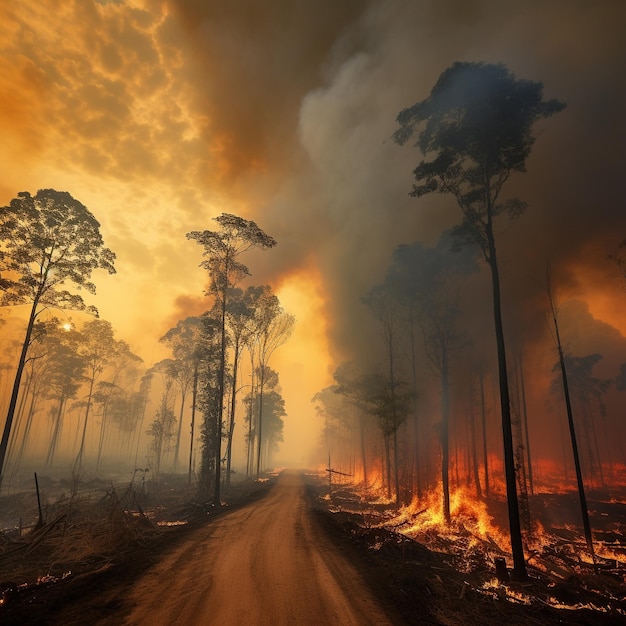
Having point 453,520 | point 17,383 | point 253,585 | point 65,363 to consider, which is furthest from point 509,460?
point 65,363

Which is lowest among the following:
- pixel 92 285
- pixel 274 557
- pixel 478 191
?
pixel 274 557

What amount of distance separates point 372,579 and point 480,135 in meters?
16.2

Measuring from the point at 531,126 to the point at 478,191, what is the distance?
3.01 m

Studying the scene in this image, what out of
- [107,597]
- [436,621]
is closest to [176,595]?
[107,597]

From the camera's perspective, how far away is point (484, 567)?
1154 centimetres

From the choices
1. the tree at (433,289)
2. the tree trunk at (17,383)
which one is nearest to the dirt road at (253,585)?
the tree trunk at (17,383)

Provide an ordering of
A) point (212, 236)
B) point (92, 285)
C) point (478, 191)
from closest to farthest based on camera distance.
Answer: point (478, 191)
point (92, 285)
point (212, 236)

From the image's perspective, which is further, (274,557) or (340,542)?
(340,542)

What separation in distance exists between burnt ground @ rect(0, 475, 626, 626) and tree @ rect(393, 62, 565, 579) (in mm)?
5205

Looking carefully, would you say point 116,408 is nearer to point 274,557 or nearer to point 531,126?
point 274,557

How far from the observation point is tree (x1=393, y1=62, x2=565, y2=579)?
42.1 ft

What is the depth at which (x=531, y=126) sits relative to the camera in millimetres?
13078

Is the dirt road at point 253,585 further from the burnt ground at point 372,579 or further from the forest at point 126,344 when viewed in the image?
the forest at point 126,344

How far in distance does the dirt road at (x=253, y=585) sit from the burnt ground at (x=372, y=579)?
0.63m
